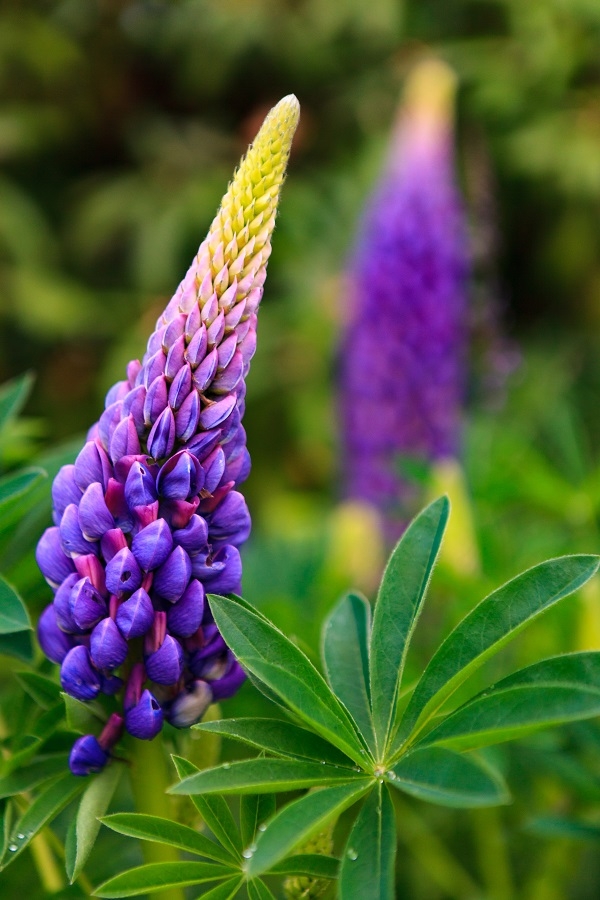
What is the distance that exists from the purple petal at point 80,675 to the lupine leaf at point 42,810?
6 cm

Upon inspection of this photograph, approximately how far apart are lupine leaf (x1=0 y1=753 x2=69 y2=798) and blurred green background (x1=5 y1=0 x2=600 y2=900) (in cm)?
213

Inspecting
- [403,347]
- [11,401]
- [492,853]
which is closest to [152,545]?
[11,401]

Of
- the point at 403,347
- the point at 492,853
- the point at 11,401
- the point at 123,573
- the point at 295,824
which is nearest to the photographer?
the point at 295,824

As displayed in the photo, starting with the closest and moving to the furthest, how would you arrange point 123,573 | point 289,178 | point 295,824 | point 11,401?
point 295,824
point 123,573
point 11,401
point 289,178

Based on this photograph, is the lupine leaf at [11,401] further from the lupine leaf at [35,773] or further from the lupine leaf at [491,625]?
the lupine leaf at [491,625]

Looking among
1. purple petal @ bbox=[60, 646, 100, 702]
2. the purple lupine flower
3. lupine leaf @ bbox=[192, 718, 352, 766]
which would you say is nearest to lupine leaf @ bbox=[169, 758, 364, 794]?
lupine leaf @ bbox=[192, 718, 352, 766]

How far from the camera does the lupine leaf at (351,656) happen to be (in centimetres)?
56

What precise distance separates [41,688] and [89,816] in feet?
0.31

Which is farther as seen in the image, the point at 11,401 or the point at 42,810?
the point at 11,401

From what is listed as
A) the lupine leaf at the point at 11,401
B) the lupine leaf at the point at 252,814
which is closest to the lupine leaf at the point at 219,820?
the lupine leaf at the point at 252,814

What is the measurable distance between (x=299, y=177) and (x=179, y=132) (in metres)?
0.52

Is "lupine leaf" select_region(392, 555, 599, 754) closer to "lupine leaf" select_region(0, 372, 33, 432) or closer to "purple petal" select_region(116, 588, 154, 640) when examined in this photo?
"purple petal" select_region(116, 588, 154, 640)

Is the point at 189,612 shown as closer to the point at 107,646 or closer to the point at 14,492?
the point at 107,646

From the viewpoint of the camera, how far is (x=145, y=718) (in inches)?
20.8
